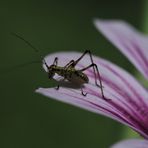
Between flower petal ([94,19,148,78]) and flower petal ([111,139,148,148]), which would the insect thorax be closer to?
flower petal ([94,19,148,78])

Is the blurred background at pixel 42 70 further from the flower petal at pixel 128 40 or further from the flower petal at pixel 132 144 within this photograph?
the flower petal at pixel 132 144

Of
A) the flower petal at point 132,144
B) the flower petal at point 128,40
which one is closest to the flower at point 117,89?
the flower petal at point 128,40

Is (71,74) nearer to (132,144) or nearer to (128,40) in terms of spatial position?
(128,40)

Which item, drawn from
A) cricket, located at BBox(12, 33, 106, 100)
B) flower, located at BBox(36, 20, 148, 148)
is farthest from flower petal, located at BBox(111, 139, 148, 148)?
cricket, located at BBox(12, 33, 106, 100)

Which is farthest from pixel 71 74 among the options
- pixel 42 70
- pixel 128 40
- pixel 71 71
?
pixel 42 70

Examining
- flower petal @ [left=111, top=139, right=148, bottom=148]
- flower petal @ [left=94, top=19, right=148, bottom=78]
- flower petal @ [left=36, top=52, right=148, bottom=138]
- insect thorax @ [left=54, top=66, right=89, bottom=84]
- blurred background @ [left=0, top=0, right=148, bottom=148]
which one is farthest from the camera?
blurred background @ [left=0, top=0, right=148, bottom=148]

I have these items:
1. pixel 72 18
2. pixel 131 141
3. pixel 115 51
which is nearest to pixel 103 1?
pixel 72 18

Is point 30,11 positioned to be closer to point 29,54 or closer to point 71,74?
point 29,54
